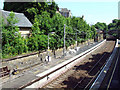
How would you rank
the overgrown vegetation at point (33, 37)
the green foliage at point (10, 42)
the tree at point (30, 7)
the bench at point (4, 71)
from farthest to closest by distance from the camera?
the tree at point (30, 7) → the overgrown vegetation at point (33, 37) → the green foliage at point (10, 42) → the bench at point (4, 71)

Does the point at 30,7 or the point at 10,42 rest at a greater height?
the point at 30,7

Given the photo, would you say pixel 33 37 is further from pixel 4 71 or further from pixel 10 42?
pixel 4 71

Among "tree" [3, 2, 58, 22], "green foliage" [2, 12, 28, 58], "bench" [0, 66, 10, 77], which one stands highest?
"tree" [3, 2, 58, 22]

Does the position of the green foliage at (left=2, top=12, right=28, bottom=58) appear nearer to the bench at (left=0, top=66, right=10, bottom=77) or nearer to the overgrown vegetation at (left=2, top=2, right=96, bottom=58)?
the overgrown vegetation at (left=2, top=2, right=96, bottom=58)

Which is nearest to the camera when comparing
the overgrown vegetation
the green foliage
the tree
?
the green foliage

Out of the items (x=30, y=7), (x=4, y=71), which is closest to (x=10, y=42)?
(x=4, y=71)

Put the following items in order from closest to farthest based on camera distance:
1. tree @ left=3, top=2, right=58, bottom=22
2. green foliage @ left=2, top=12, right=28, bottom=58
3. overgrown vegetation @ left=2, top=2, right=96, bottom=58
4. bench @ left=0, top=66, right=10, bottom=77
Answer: bench @ left=0, top=66, right=10, bottom=77 < green foliage @ left=2, top=12, right=28, bottom=58 < overgrown vegetation @ left=2, top=2, right=96, bottom=58 < tree @ left=3, top=2, right=58, bottom=22

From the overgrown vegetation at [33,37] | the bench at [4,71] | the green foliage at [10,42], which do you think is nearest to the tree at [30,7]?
the overgrown vegetation at [33,37]

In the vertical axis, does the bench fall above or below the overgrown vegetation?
below

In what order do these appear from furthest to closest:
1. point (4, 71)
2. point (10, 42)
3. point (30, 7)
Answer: point (30, 7) → point (10, 42) → point (4, 71)

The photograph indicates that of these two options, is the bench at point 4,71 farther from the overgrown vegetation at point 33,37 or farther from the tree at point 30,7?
the tree at point 30,7

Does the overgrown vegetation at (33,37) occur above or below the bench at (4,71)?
above

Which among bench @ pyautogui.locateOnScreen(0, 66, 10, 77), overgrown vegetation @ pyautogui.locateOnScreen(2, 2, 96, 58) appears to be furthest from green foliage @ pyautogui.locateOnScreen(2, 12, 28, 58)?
bench @ pyautogui.locateOnScreen(0, 66, 10, 77)

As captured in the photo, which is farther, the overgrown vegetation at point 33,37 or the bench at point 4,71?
the overgrown vegetation at point 33,37
